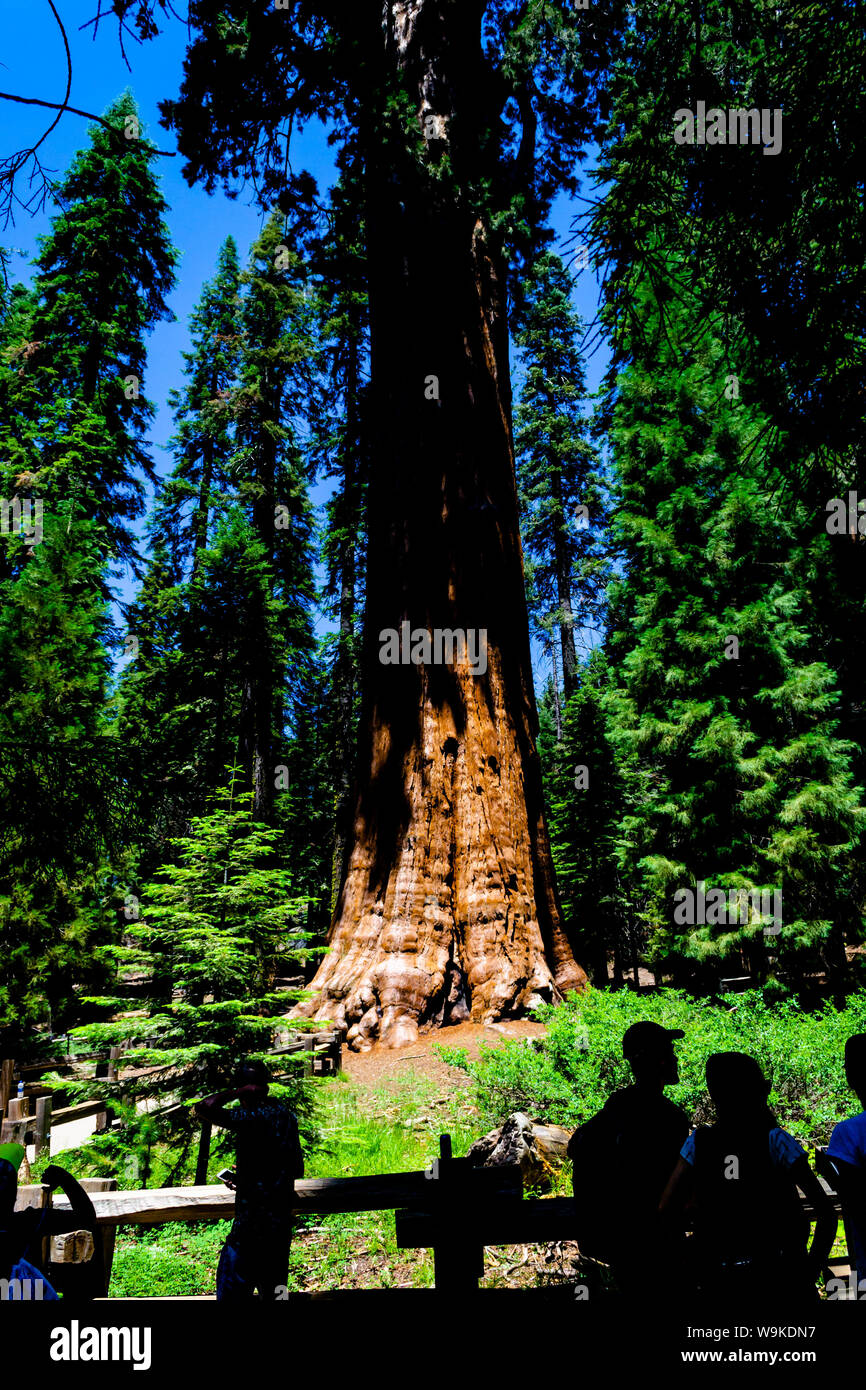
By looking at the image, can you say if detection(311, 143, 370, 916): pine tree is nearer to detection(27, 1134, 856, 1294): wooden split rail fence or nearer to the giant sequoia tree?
the giant sequoia tree

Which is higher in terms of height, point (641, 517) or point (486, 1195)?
point (641, 517)

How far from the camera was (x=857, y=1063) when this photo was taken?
9.28 ft

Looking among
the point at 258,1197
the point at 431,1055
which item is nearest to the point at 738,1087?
the point at 258,1197

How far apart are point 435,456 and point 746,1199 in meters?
9.17

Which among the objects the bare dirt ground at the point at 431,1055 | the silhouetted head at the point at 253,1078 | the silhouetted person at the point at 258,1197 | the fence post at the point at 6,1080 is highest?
the silhouetted head at the point at 253,1078

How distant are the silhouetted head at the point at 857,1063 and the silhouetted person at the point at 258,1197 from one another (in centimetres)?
253

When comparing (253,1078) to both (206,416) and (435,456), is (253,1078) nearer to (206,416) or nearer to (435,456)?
(435,456)

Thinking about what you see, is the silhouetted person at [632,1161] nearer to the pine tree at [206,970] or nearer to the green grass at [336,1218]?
the green grass at [336,1218]

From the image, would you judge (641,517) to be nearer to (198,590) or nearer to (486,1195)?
(198,590)

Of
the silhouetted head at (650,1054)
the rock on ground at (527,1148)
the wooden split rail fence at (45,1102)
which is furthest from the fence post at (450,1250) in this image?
the wooden split rail fence at (45,1102)

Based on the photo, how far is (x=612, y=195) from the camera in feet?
13.6

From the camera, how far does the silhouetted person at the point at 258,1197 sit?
3396 mm
